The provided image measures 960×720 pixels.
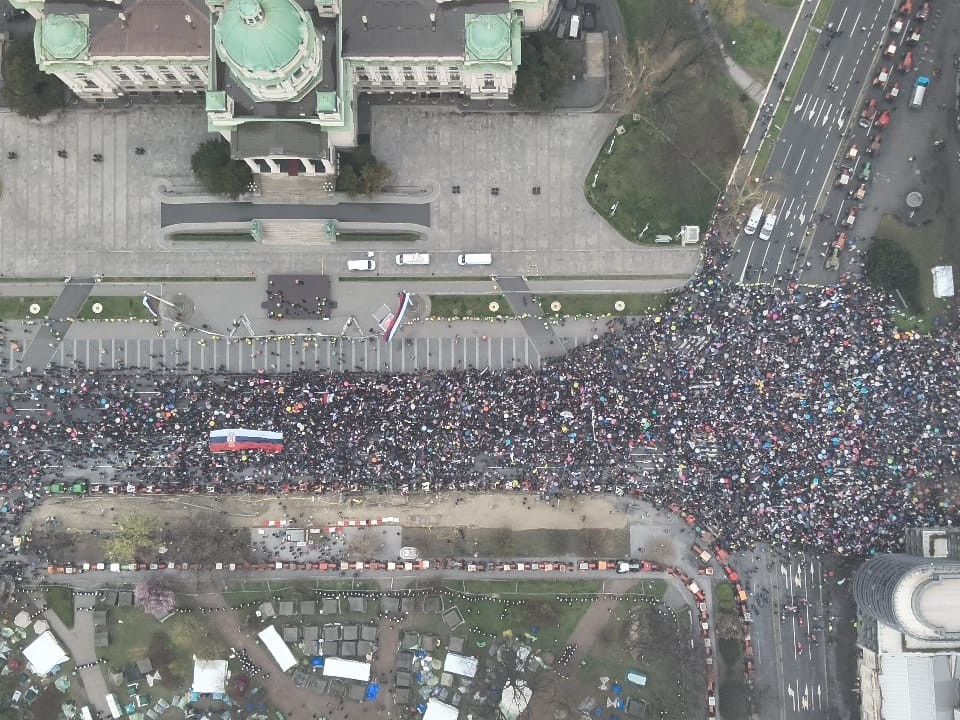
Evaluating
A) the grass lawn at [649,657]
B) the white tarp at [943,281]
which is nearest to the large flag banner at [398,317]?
the grass lawn at [649,657]

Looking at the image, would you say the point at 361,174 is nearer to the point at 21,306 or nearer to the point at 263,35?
the point at 263,35

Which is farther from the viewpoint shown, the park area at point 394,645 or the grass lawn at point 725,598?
the grass lawn at point 725,598

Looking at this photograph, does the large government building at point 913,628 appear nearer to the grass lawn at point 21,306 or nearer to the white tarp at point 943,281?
the white tarp at point 943,281

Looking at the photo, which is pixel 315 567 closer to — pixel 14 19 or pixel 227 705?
pixel 227 705

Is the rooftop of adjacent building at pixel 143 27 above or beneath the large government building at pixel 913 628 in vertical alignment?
above

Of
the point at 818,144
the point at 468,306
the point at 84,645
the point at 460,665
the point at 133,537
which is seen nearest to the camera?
the point at 133,537

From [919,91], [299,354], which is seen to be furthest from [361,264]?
[919,91]
